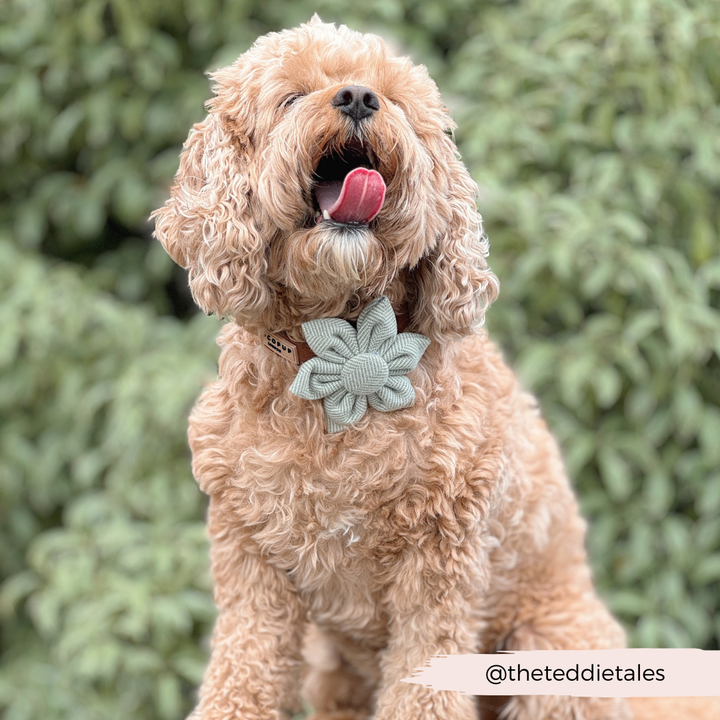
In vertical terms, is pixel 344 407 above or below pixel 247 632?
above

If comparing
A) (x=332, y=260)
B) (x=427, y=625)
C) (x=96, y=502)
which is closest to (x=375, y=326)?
(x=332, y=260)

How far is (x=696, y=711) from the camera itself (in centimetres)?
198

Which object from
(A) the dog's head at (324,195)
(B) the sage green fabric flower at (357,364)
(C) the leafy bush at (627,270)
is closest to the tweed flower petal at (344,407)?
(B) the sage green fabric flower at (357,364)

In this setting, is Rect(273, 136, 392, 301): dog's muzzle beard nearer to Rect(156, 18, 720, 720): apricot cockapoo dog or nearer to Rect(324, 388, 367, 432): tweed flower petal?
Rect(156, 18, 720, 720): apricot cockapoo dog

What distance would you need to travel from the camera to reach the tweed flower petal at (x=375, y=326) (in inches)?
58.5

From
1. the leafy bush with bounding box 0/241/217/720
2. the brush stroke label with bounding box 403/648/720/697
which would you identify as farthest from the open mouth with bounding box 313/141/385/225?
the leafy bush with bounding box 0/241/217/720

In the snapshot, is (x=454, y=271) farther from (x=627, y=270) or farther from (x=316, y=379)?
(x=627, y=270)

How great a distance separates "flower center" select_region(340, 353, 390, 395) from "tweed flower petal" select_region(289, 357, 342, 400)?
0.01 metres

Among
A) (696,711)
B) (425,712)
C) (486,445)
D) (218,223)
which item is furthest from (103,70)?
(696,711)

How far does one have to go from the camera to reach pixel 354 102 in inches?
52.6

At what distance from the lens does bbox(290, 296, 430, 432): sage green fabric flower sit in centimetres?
147

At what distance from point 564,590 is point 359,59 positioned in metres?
1.12

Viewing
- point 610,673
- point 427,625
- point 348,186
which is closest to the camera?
point 348,186

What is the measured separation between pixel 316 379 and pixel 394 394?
0.44 ft
